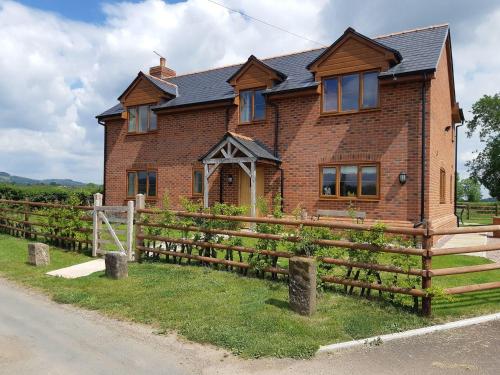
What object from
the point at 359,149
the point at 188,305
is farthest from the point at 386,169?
the point at 188,305

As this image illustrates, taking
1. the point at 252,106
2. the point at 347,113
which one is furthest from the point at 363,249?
the point at 252,106

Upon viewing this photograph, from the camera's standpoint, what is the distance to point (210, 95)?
60.0 ft

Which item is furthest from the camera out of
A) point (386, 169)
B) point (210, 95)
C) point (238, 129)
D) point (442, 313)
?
point (210, 95)

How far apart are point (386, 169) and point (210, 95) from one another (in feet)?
28.8

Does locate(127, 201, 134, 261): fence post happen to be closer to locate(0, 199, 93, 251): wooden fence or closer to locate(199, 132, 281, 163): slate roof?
locate(0, 199, 93, 251): wooden fence

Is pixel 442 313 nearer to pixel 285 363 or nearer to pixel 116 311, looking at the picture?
pixel 285 363

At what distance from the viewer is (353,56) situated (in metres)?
14.2

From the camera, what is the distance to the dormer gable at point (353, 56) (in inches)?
538

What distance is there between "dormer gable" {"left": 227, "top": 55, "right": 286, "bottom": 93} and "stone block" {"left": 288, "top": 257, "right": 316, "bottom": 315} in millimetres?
11568

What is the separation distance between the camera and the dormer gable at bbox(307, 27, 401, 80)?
1367 centimetres

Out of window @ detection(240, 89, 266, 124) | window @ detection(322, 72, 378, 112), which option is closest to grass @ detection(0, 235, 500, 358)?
window @ detection(322, 72, 378, 112)

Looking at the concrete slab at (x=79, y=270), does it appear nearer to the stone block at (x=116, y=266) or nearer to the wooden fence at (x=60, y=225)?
the stone block at (x=116, y=266)

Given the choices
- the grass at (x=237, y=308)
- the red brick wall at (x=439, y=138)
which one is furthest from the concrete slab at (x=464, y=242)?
the grass at (x=237, y=308)

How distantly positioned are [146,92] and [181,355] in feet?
56.9
